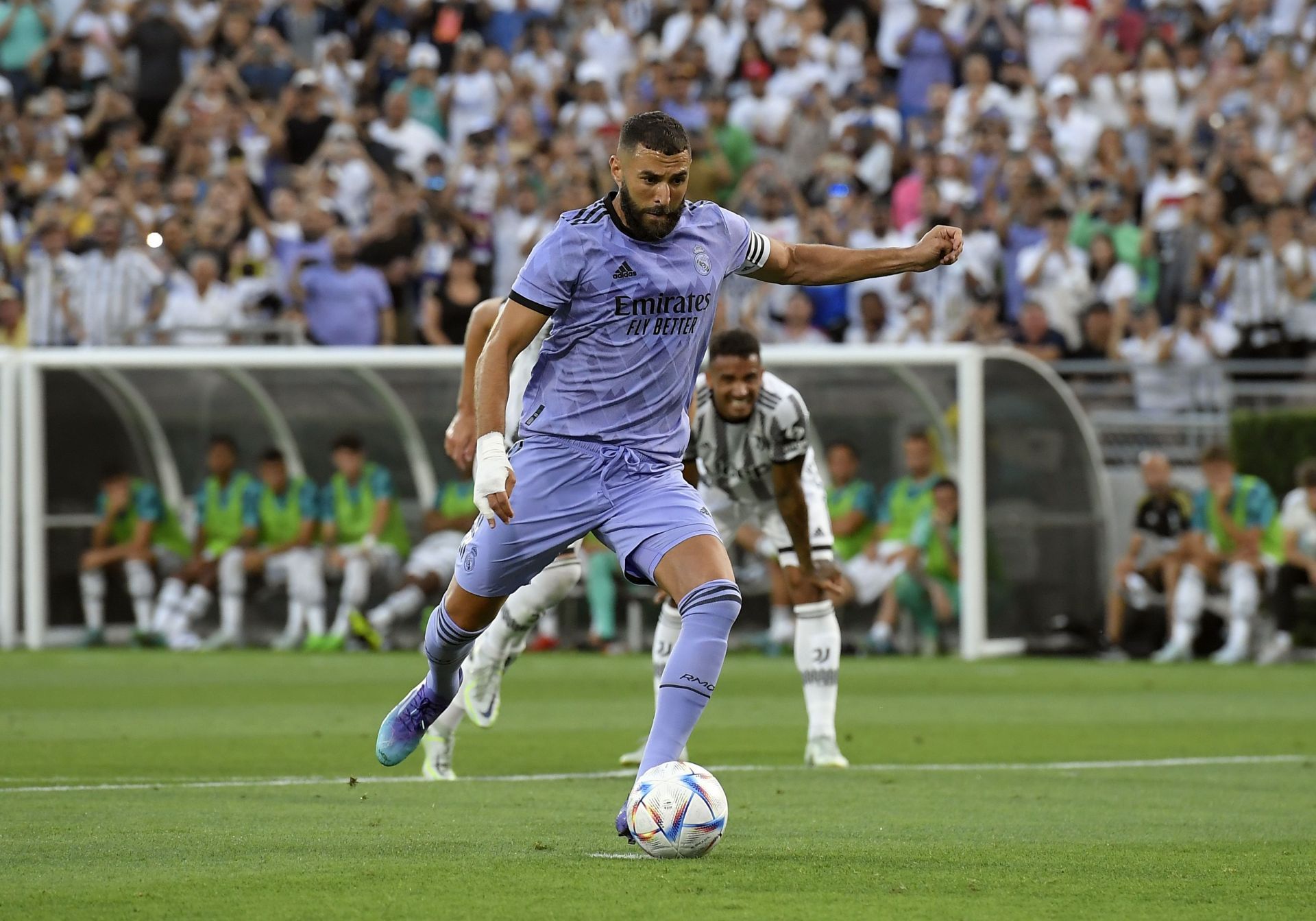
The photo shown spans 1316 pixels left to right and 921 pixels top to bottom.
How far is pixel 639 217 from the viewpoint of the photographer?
6.86 metres

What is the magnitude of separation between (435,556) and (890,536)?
406cm

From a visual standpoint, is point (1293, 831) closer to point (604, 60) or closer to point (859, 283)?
point (859, 283)

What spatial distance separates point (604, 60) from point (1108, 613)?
947 cm

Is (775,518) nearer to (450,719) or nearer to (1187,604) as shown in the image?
(450,719)

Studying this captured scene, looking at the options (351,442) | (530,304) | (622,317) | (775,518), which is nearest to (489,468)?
(530,304)

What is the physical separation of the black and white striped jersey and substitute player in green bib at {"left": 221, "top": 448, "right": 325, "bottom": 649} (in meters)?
9.30

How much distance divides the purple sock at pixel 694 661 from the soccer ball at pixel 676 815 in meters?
0.26

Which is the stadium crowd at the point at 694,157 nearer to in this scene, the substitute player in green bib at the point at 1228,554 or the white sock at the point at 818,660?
the substitute player in green bib at the point at 1228,554

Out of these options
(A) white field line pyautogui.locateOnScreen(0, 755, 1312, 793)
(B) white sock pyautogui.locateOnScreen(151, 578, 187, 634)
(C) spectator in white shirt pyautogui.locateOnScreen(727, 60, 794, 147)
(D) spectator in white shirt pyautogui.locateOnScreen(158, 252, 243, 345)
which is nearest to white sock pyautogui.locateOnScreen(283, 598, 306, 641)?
(B) white sock pyautogui.locateOnScreen(151, 578, 187, 634)

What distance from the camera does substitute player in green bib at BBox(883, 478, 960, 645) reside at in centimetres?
1842

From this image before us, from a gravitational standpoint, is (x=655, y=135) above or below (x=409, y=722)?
above

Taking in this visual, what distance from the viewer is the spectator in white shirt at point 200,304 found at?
67.2 ft

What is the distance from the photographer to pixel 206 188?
2308 cm

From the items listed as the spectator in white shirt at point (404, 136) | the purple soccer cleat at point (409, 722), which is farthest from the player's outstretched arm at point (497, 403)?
the spectator in white shirt at point (404, 136)
